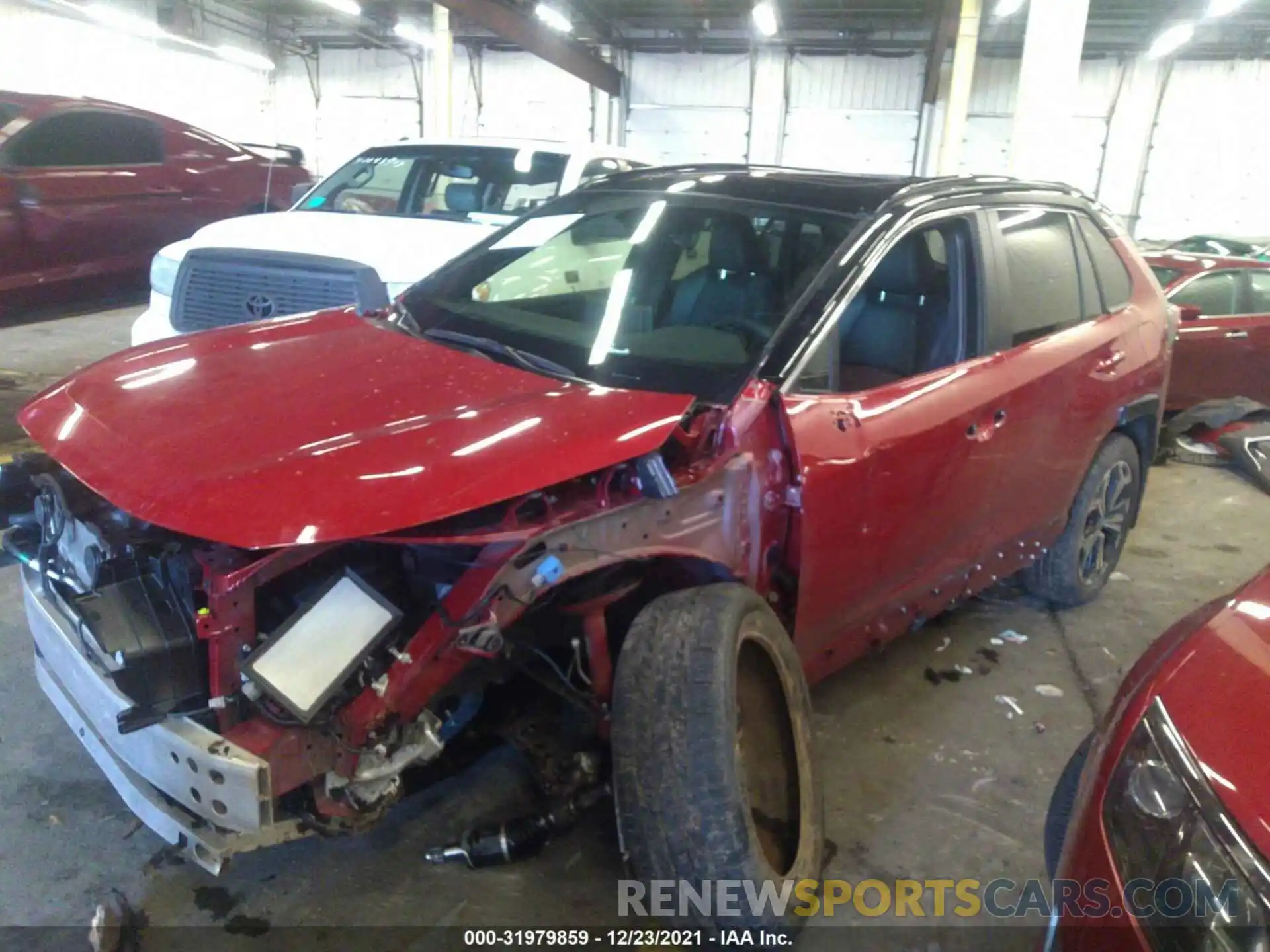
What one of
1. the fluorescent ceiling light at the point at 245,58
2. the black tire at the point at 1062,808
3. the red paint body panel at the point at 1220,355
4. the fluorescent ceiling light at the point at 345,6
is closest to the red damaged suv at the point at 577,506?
the black tire at the point at 1062,808

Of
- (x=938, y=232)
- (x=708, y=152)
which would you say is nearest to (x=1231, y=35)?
(x=708, y=152)

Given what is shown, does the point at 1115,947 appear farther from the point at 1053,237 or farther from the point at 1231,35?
the point at 1231,35

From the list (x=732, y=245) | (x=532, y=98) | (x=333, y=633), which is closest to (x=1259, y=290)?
(x=732, y=245)

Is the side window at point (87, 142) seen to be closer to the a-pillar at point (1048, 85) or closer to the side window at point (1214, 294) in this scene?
the a-pillar at point (1048, 85)

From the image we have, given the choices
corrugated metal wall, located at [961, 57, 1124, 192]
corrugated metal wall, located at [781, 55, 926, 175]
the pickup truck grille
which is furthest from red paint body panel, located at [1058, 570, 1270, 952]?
corrugated metal wall, located at [961, 57, 1124, 192]

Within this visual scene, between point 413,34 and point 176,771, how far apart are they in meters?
18.3

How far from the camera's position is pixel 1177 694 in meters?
1.47

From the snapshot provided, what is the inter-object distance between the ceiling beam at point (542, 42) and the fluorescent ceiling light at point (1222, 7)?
9.18m

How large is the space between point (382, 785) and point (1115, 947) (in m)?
1.31

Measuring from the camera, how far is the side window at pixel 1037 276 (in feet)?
9.77

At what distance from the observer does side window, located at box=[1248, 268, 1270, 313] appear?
6.32 m

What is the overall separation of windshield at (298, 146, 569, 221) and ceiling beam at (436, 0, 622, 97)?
575 cm

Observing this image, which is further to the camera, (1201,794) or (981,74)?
(981,74)

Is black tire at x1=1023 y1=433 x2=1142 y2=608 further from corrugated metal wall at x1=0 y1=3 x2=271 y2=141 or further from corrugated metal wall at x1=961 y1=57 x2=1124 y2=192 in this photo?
corrugated metal wall at x1=961 y1=57 x2=1124 y2=192
